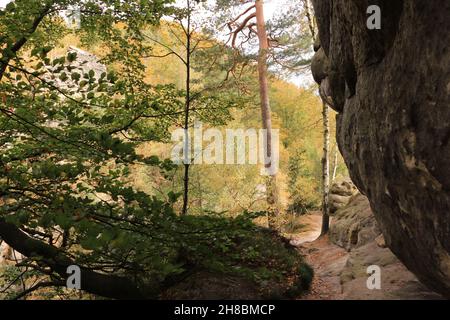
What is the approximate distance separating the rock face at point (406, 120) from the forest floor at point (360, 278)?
1.12 meters

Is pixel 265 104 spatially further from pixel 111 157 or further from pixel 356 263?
pixel 111 157

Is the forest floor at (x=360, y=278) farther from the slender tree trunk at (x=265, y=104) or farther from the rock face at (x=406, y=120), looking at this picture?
the slender tree trunk at (x=265, y=104)

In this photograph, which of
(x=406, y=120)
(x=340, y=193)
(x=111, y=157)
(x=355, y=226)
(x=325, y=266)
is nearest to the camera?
(x=111, y=157)

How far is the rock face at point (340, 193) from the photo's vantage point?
18.3 metres

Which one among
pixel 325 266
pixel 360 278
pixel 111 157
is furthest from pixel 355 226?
pixel 111 157

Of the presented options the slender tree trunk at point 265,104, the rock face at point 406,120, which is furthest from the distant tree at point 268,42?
the rock face at point 406,120

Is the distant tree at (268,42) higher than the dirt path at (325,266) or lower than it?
higher

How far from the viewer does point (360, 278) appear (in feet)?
26.6

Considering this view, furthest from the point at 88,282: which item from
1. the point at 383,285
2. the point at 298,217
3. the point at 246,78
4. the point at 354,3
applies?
the point at 298,217

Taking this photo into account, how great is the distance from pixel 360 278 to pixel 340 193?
36.3 feet

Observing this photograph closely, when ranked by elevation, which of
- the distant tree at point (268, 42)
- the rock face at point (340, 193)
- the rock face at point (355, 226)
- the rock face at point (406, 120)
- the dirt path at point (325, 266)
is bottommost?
the dirt path at point (325, 266)

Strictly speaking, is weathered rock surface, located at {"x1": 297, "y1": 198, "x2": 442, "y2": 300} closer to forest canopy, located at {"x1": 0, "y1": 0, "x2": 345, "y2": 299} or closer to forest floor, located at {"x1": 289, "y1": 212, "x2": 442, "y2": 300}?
forest floor, located at {"x1": 289, "y1": 212, "x2": 442, "y2": 300}
